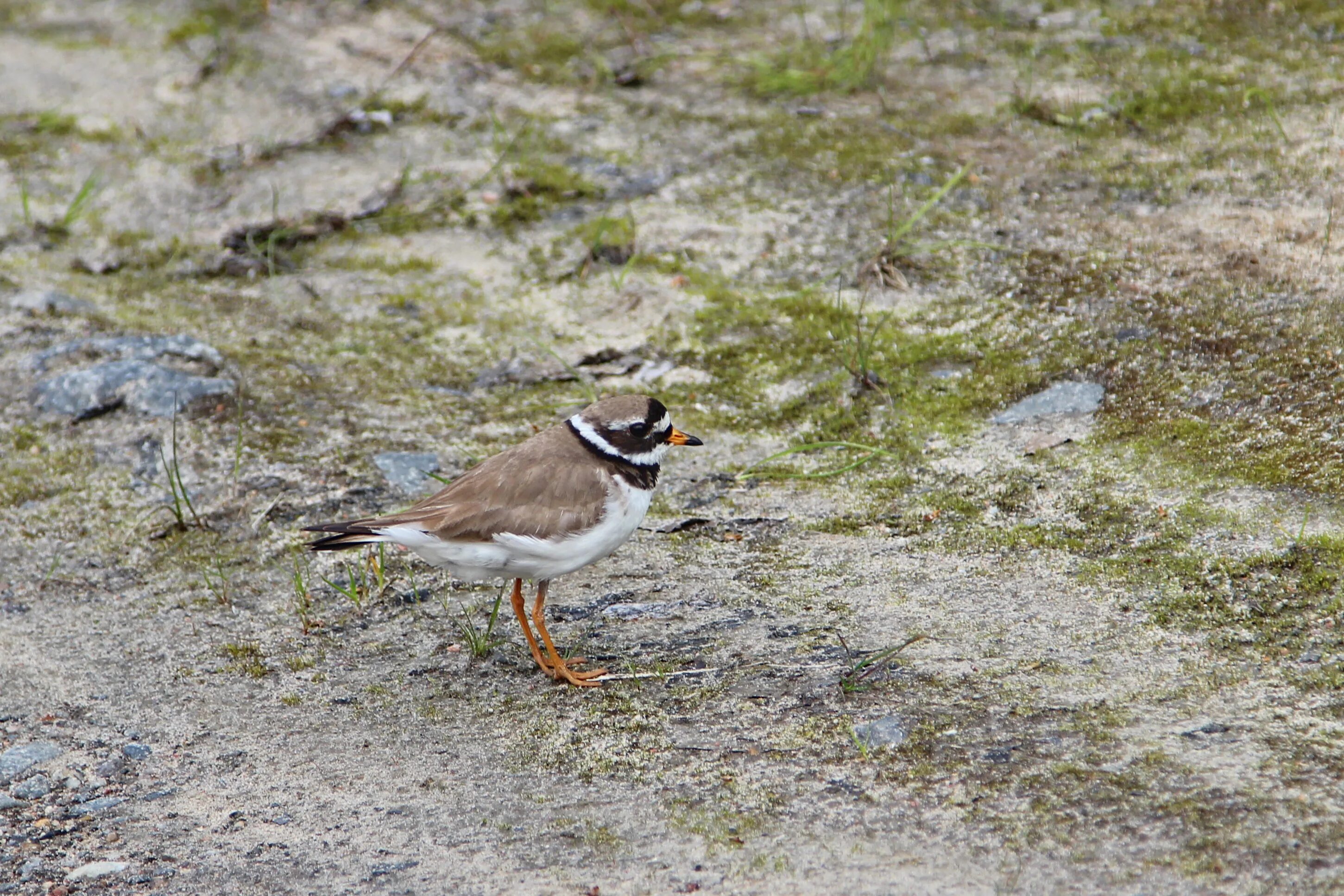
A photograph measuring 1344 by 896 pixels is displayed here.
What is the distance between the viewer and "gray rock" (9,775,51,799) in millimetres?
4027

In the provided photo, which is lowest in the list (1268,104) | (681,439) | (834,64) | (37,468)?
(37,468)

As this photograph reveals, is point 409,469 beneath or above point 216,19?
beneath

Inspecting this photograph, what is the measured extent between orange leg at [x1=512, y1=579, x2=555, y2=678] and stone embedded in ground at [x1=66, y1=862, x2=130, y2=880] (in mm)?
1515

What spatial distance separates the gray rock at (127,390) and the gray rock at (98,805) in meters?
2.58

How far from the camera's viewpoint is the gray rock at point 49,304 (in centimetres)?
690

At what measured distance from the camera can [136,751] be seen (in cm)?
425

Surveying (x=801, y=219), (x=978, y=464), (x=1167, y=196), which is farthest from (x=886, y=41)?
(x=978, y=464)

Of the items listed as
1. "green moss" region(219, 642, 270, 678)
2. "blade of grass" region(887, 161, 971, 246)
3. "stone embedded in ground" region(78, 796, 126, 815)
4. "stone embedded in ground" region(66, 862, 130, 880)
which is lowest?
"green moss" region(219, 642, 270, 678)

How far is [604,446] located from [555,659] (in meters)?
0.91

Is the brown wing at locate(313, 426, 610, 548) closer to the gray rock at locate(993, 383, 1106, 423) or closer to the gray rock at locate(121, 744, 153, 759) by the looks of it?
the gray rock at locate(121, 744, 153, 759)

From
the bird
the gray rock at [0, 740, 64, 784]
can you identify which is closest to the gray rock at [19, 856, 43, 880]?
the gray rock at [0, 740, 64, 784]

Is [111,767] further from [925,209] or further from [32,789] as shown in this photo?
[925,209]

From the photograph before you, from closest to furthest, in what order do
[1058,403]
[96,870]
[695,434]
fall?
[96,870] → [1058,403] → [695,434]

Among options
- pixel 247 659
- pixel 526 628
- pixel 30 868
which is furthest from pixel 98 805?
pixel 526 628
